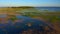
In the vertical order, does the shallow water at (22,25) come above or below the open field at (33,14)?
below

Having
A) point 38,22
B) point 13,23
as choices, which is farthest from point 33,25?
point 13,23

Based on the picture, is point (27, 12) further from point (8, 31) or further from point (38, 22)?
point (8, 31)

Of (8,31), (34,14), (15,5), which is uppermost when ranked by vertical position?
(15,5)

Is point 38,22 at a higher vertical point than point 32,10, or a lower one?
lower

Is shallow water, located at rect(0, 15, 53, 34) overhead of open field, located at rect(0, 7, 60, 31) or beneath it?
beneath

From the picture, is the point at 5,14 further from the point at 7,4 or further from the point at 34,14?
the point at 34,14

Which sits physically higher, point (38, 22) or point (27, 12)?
point (27, 12)

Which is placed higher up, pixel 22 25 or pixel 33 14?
→ pixel 33 14

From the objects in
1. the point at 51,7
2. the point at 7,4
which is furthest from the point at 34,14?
the point at 7,4
